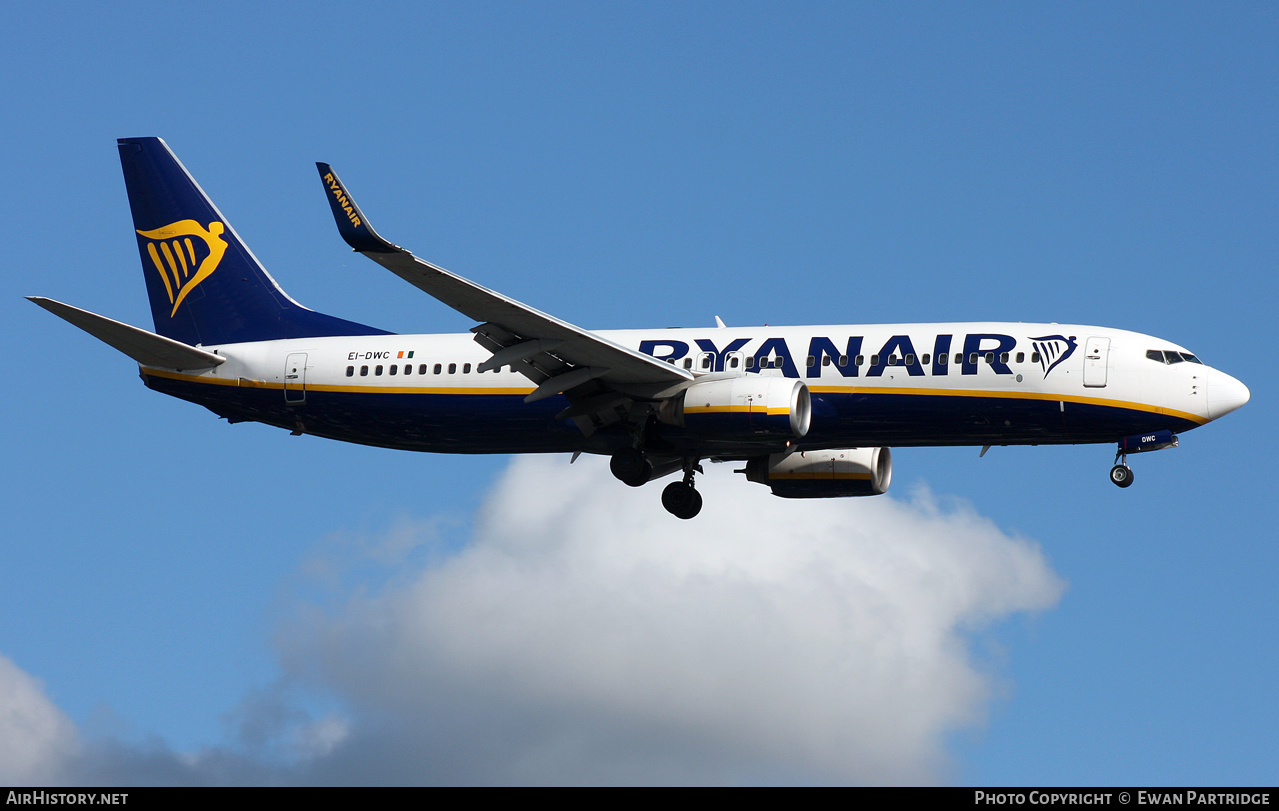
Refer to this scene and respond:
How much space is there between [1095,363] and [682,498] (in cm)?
1234

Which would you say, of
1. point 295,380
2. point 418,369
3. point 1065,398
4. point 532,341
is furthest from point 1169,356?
point 295,380

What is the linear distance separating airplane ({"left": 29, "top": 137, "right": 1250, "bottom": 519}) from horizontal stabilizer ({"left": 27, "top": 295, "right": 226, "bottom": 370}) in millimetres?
58

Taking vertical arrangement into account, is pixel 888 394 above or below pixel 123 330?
below

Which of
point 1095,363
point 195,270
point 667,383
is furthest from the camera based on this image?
point 195,270

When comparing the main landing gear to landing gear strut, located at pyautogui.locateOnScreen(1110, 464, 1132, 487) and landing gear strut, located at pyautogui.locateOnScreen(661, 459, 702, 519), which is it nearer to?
landing gear strut, located at pyautogui.locateOnScreen(661, 459, 702, 519)

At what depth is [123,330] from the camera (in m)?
44.9

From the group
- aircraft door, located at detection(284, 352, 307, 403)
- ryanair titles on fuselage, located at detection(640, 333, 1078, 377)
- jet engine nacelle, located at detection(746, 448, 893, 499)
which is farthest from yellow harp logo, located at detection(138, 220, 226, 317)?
jet engine nacelle, located at detection(746, 448, 893, 499)

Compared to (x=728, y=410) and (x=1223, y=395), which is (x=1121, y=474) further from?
(x=728, y=410)

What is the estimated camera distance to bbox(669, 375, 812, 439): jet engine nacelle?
3972cm

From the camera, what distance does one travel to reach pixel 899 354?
135ft

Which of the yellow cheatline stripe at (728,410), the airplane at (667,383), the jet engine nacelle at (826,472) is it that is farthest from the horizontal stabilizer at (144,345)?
the jet engine nacelle at (826,472)
